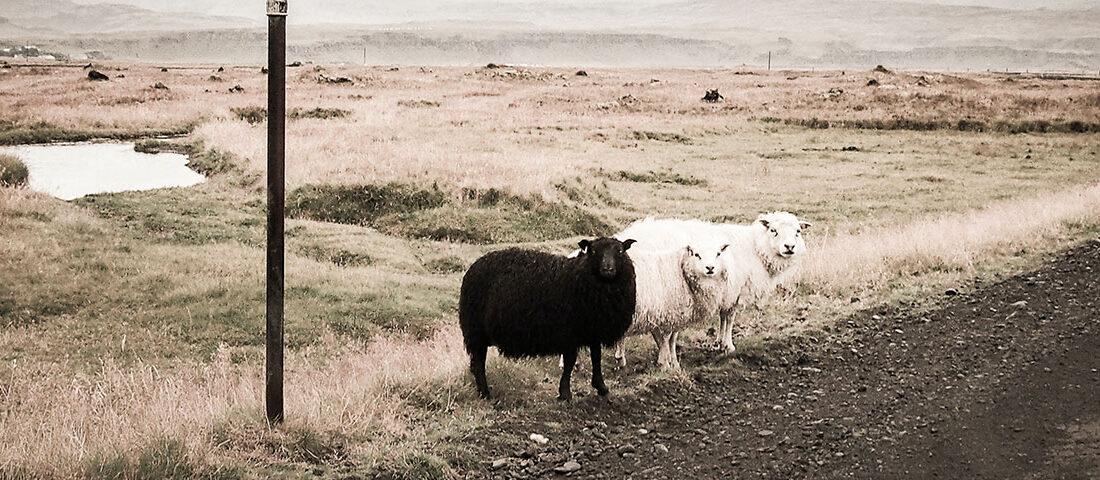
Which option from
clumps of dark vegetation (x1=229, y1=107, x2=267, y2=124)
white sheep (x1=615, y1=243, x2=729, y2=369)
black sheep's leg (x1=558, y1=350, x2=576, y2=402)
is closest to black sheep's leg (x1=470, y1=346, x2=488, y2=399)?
black sheep's leg (x1=558, y1=350, x2=576, y2=402)

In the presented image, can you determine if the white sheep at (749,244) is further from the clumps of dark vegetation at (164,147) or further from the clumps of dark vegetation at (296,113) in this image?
the clumps of dark vegetation at (296,113)

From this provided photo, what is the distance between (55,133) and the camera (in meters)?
37.0

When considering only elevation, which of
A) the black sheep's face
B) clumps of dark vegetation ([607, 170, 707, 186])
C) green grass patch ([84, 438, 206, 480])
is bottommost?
clumps of dark vegetation ([607, 170, 707, 186])

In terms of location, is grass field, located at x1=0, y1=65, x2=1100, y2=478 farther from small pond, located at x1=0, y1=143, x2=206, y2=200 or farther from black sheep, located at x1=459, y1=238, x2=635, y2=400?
small pond, located at x1=0, y1=143, x2=206, y2=200

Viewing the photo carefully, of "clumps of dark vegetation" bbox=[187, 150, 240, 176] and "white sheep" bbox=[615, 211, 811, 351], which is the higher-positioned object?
"white sheep" bbox=[615, 211, 811, 351]

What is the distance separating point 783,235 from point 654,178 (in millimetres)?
17021

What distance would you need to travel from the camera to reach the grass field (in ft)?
25.5

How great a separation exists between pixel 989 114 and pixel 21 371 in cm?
4331

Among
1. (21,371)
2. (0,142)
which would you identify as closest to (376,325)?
(21,371)

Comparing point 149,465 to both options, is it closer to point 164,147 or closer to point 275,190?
point 275,190

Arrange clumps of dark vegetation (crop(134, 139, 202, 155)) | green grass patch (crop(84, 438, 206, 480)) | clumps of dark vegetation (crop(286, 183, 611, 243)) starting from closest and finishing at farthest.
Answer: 1. green grass patch (crop(84, 438, 206, 480))
2. clumps of dark vegetation (crop(286, 183, 611, 243))
3. clumps of dark vegetation (crop(134, 139, 202, 155))

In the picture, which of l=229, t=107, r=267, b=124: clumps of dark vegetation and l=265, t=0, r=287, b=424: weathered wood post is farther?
l=229, t=107, r=267, b=124: clumps of dark vegetation

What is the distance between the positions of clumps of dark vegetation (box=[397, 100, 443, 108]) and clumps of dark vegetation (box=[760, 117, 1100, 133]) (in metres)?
18.7

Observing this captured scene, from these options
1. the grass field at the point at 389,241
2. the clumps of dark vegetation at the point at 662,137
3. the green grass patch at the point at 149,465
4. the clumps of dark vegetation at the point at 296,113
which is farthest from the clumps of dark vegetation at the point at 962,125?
the green grass patch at the point at 149,465
